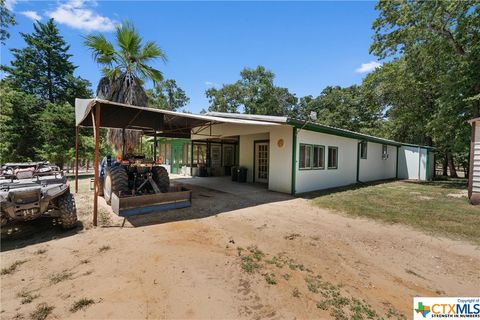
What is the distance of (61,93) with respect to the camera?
751 inches

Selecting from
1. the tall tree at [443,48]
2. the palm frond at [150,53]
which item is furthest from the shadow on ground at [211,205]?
the tall tree at [443,48]

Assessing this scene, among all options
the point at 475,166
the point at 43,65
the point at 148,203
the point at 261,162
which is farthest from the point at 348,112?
the point at 43,65

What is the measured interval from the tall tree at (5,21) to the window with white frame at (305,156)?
14249 mm

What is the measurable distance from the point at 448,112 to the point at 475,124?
5.25 metres

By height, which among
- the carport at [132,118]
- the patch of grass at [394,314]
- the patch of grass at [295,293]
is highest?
the carport at [132,118]

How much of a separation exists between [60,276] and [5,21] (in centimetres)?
1370

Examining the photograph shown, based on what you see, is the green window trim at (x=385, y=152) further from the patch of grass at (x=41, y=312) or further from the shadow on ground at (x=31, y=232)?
the patch of grass at (x=41, y=312)

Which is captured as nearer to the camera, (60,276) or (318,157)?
(60,276)

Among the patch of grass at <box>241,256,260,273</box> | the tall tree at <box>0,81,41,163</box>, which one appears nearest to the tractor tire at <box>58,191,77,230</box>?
the patch of grass at <box>241,256,260,273</box>

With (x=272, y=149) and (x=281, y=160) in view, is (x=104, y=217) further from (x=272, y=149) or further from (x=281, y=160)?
(x=272, y=149)

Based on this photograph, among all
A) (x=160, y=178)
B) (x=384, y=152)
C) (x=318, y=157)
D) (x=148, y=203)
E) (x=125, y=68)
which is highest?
(x=125, y=68)

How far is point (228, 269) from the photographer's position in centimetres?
306

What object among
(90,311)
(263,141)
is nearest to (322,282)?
(90,311)

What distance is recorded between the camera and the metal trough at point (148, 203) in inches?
206
